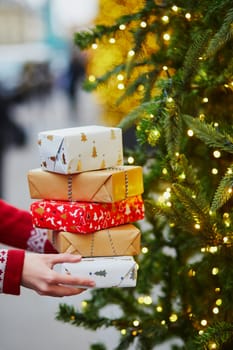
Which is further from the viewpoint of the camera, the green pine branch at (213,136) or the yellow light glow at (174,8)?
the yellow light glow at (174,8)

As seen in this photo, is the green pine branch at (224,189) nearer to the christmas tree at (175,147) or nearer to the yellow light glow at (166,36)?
the christmas tree at (175,147)

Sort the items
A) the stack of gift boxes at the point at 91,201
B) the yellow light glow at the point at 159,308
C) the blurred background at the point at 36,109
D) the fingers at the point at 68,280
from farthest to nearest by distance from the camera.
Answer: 1. the blurred background at the point at 36,109
2. the yellow light glow at the point at 159,308
3. the stack of gift boxes at the point at 91,201
4. the fingers at the point at 68,280

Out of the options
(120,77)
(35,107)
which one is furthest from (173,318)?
(35,107)

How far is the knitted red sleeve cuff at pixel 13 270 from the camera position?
1647 millimetres

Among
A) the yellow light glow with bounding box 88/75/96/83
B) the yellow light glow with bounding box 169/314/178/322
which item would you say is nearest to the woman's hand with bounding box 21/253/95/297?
the yellow light glow with bounding box 169/314/178/322

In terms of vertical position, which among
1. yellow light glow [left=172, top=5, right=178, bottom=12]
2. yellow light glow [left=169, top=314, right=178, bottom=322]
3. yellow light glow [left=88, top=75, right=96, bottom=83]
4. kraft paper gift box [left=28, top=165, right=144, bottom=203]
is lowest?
yellow light glow [left=169, top=314, right=178, bottom=322]

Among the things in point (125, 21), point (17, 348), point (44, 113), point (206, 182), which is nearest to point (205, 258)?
point (206, 182)

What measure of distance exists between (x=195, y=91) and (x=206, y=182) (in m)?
0.27

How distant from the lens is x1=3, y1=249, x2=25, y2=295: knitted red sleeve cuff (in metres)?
1.65

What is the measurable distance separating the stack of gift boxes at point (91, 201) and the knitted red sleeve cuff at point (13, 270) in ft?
0.32

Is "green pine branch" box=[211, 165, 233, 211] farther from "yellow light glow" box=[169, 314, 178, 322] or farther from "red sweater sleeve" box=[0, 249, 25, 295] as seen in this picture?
"yellow light glow" box=[169, 314, 178, 322]

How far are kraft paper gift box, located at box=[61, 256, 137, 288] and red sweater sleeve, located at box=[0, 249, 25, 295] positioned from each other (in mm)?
98

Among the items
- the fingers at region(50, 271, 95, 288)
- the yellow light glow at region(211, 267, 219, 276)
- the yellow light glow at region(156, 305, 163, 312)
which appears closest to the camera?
the fingers at region(50, 271, 95, 288)

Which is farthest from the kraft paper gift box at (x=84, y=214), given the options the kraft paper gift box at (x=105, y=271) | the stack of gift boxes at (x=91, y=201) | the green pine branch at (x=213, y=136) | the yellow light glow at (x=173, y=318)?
the yellow light glow at (x=173, y=318)
